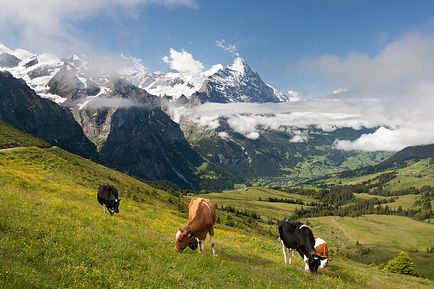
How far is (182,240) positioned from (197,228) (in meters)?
1.45

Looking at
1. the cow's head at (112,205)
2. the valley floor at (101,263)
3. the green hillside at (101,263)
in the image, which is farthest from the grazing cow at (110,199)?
the valley floor at (101,263)

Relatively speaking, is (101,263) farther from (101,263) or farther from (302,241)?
(302,241)

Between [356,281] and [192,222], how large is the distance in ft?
47.1

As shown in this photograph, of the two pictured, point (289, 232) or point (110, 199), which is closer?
point (289, 232)

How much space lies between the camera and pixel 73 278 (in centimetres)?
1406

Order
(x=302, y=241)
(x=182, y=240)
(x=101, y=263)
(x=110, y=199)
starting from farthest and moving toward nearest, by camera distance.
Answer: (x=110, y=199) → (x=302, y=241) → (x=182, y=240) → (x=101, y=263)

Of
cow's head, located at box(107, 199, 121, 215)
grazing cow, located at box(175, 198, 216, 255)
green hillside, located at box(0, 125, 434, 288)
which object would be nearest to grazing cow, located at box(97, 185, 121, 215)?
cow's head, located at box(107, 199, 121, 215)

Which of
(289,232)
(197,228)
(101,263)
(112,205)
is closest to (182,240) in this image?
(197,228)

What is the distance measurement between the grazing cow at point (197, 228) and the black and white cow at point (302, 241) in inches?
250

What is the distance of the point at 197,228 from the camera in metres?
23.4

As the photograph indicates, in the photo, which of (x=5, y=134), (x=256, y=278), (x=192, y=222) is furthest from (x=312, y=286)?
(x=5, y=134)

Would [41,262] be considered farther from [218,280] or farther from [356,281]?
[356,281]

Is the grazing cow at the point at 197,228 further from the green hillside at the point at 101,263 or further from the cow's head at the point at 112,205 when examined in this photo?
the cow's head at the point at 112,205

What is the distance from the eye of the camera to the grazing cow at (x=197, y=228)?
73.3 ft
